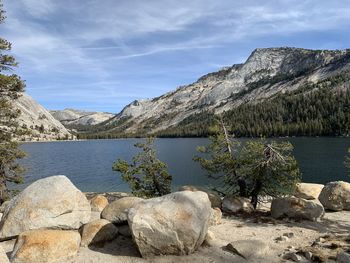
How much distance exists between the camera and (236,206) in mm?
27469

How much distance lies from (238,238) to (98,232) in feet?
25.8

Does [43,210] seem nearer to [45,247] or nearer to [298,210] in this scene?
[45,247]

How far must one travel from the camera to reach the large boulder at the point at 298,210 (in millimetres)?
23797

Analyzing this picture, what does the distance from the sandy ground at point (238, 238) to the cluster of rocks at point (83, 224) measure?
0.46 metres

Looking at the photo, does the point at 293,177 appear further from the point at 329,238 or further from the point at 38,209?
the point at 38,209

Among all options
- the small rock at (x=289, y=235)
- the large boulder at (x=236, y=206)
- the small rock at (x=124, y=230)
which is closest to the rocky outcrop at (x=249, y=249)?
the small rock at (x=289, y=235)

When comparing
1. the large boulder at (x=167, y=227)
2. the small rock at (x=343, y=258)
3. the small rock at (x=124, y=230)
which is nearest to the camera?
the small rock at (x=343, y=258)

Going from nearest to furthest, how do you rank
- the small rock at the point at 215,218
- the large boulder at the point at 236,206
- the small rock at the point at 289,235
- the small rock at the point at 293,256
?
1. the small rock at the point at 293,256
2. the small rock at the point at 289,235
3. the small rock at the point at 215,218
4. the large boulder at the point at 236,206

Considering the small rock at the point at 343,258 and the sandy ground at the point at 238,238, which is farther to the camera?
the sandy ground at the point at 238,238

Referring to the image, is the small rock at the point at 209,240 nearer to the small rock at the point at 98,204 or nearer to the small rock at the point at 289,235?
the small rock at the point at 289,235

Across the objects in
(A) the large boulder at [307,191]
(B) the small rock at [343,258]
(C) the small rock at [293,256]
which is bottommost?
(A) the large boulder at [307,191]

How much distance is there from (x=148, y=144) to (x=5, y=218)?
1638 cm

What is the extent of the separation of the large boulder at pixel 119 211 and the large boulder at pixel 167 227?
9.20ft

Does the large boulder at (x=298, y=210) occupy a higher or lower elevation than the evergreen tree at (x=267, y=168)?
lower
